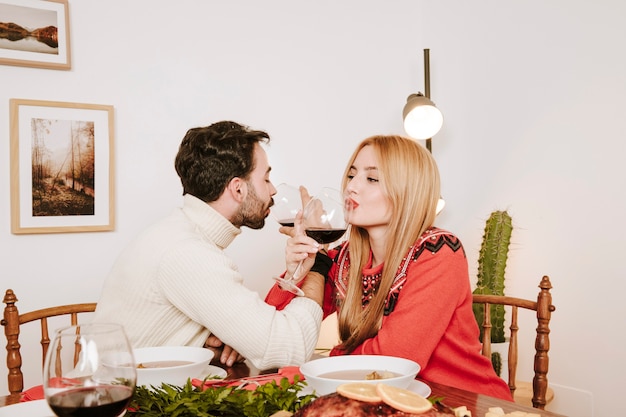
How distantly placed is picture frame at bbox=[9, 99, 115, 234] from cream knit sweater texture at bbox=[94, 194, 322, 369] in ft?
3.45

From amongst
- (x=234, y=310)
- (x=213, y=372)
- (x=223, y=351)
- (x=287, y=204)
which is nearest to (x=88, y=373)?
(x=213, y=372)

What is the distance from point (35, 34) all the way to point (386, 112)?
6.31 feet

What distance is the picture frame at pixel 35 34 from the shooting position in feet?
8.59

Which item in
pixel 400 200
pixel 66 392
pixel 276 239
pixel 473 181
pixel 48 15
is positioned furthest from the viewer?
pixel 473 181

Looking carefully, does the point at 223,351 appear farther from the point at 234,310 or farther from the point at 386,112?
the point at 386,112

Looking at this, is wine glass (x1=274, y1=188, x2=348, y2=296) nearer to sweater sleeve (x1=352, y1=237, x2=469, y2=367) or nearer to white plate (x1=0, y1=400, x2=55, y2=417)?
sweater sleeve (x1=352, y1=237, x2=469, y2=367)

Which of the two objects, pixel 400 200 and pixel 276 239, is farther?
pixel 276 239

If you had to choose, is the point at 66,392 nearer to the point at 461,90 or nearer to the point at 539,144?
the point at 539,144

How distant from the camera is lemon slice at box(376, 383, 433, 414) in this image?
72 cm

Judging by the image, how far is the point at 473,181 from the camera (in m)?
3.52

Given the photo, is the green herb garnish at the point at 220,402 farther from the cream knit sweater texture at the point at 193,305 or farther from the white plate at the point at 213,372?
the cream knit sweater texture at the point at 193,305

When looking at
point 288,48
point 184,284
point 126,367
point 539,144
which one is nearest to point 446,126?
point 539,144

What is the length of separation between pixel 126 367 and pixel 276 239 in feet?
8.13

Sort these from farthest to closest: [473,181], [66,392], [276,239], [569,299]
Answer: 1. [473,181]
2. [276,239]
3. [569,299]
4. [66,392]
